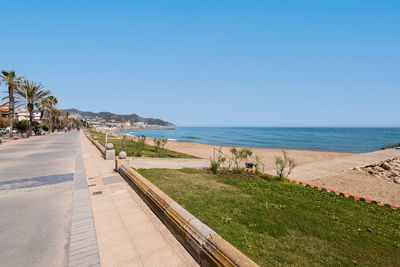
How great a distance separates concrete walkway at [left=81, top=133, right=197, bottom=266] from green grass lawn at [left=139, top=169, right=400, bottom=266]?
112 cm

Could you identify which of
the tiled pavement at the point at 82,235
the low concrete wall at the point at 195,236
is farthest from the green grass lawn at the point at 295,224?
the tiled pavement at the point at 82,235

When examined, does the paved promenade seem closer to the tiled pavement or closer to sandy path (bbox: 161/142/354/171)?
the tiled pavement

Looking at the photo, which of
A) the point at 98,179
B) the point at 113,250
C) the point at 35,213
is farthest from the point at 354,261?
the point at 98,179

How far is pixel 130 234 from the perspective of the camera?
4.12 meters

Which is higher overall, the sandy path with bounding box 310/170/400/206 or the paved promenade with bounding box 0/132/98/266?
the paved promenade with bounding box 0/132/98/266

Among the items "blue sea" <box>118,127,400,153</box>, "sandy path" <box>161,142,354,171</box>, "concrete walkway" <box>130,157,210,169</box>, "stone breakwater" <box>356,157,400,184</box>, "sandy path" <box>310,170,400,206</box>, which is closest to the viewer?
"sandy path" <box>310,170,400,206</box>

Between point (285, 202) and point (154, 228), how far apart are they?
4.81m

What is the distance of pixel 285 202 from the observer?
6695mm

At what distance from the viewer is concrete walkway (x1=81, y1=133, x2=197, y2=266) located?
131 inches

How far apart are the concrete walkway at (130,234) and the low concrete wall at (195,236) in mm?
204

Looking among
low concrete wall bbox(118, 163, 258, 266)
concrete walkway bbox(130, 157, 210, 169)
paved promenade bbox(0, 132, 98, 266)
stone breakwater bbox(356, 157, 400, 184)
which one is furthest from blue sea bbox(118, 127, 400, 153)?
low concrete wall bbox(118, 163, 258, 266)

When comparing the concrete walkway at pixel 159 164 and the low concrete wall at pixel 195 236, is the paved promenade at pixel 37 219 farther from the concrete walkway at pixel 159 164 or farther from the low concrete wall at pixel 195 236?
the concrete walkway at pixel 159 164

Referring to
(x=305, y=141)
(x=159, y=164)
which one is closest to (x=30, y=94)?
(x=159, y=164)

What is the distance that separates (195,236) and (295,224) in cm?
317
